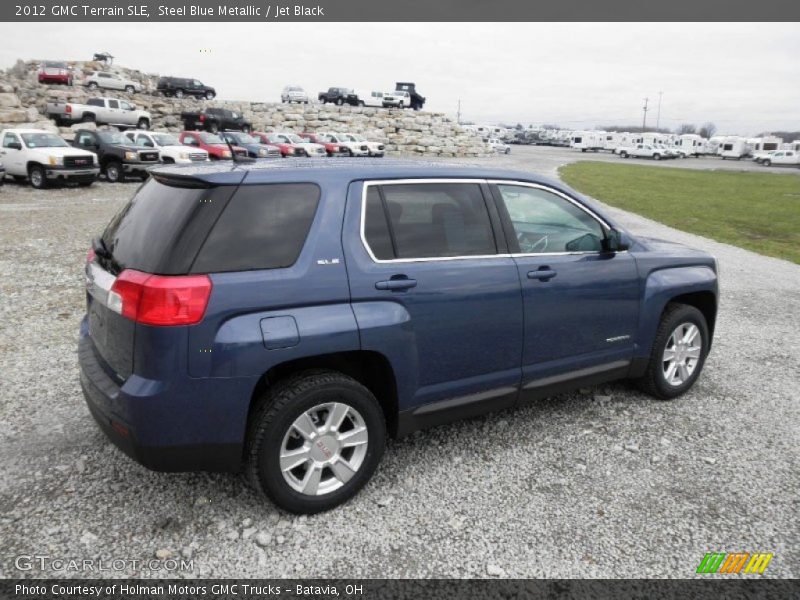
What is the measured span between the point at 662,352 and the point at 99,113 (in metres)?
38.4

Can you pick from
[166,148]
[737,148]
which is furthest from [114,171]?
[737,148]

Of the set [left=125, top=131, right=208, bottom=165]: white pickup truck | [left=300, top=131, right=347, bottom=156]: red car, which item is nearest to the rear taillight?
[left=125, top=131, right=208, bottom=165]: white pickup truck

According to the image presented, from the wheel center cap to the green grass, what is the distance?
39.6 ft

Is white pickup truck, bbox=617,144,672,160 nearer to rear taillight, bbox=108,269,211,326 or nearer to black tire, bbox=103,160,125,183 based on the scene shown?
black tire, bbox=103,160,125,183

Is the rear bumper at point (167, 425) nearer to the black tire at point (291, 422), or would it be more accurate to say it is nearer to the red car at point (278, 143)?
the black tire at point (291, 422)

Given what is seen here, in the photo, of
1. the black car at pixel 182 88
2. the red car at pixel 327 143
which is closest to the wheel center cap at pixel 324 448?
the red car at pixel 327 143

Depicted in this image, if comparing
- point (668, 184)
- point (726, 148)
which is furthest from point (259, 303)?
point (726, 148)

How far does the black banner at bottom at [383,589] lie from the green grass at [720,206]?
11402 millimetres

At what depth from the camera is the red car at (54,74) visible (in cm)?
4225

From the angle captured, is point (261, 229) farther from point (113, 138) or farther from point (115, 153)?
point (113, 138)

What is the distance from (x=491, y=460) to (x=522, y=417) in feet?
2.37

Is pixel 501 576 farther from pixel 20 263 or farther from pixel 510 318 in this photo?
pixel 20 263

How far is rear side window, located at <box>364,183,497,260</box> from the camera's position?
11.1 ft

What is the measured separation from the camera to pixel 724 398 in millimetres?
4898
